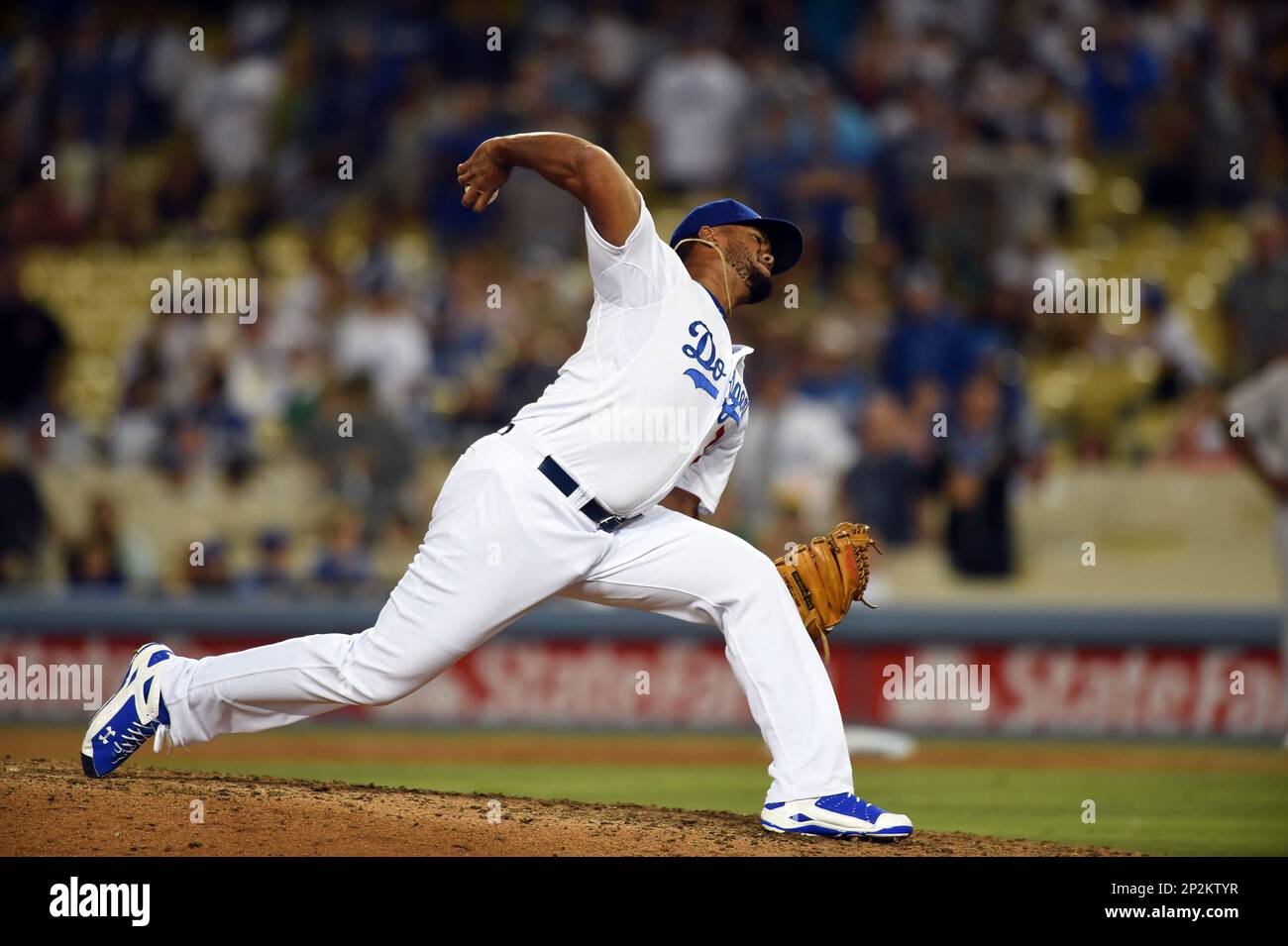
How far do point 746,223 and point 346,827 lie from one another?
2.18m

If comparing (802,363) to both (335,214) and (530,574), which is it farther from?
(530,574)

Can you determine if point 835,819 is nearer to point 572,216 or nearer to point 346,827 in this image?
point 346,827

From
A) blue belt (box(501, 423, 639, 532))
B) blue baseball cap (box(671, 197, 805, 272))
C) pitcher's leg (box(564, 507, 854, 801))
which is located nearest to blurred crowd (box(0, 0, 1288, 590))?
blue baseball cap (box(671, 197, 805, 272))

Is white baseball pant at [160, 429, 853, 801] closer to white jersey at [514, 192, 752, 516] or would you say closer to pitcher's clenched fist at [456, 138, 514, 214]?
white jersey at [514, 192, 752, 516]

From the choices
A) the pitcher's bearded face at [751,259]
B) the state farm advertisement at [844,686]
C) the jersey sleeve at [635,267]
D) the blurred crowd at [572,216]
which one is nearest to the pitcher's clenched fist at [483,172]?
the jersey sleeve at [635,267]

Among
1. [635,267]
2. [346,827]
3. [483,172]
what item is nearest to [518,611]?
[346,827]

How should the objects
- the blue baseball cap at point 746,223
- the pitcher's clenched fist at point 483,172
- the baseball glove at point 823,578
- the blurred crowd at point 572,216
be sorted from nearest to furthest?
the pitcher's clenched fist at point 483,172
the blue baseball cap at point 746,223
the baseball glove at point 823,578
the blurred crowd at point 572,216

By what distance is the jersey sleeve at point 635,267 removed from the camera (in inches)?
188

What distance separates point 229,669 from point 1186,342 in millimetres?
8016

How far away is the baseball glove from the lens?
17.6ft

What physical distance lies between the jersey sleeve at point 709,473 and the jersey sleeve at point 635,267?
2.14ft

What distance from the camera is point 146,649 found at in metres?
5.39

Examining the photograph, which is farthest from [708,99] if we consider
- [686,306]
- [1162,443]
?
[686,306]

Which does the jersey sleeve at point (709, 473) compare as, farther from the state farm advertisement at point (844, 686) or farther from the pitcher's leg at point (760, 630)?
the state farm advertisement at point (844, 686)
